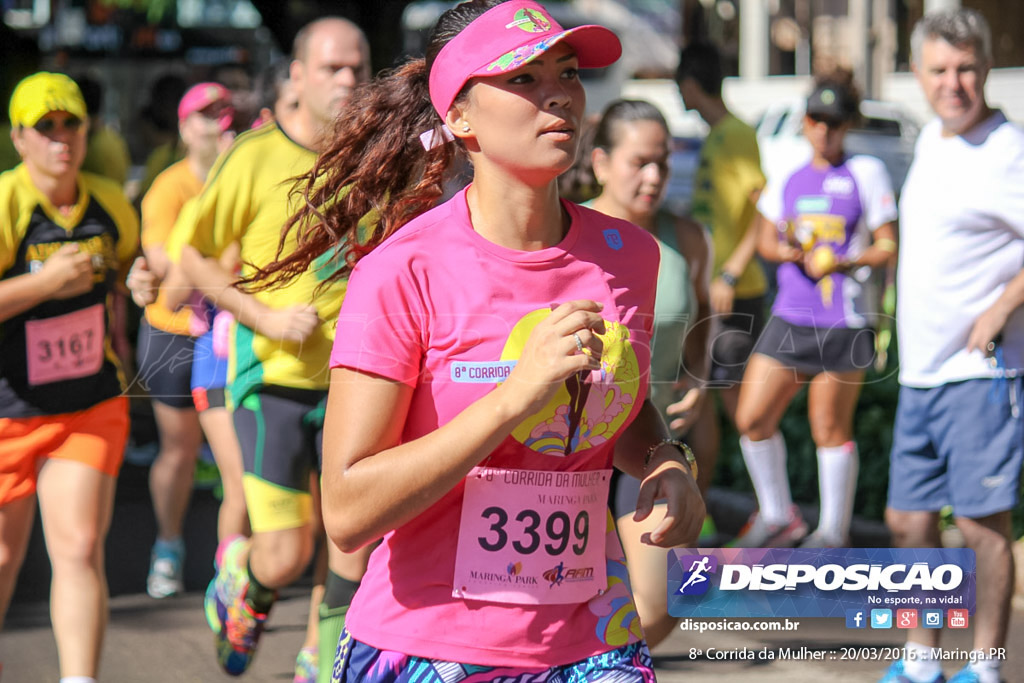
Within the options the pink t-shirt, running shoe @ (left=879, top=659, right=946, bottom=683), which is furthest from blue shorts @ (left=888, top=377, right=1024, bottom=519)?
the pink t-shirt

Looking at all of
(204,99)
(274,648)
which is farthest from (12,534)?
(204,99)

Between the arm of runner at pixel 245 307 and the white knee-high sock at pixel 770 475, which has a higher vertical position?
the arm of runner at pixel 245 307

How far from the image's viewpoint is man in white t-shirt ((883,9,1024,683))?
15.1 feet

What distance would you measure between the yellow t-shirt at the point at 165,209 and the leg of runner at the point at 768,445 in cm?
260

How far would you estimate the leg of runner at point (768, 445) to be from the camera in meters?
6.62

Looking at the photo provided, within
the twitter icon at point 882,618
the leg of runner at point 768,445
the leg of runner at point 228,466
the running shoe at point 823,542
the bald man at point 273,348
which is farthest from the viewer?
the leg of runner at point 768,445

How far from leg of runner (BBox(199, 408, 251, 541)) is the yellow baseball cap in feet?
4.89

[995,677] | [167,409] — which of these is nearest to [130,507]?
[167,409]

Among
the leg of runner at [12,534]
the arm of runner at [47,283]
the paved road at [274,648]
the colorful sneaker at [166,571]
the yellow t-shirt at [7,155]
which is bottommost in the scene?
the colorful sneaker at [166,571]

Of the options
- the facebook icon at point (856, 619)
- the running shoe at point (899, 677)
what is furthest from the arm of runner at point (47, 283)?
the running shoe at point (899, 677)

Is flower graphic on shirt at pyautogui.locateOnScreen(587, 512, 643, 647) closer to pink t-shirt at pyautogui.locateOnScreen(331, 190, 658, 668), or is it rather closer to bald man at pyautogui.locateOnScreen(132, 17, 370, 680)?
pink t-shirt at pyautogui.locateOnScreen(331, 190, 658, 668)

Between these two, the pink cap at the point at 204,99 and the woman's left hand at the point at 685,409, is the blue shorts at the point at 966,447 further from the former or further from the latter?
the pink cap at the point at 204,99

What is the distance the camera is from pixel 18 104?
181 inches

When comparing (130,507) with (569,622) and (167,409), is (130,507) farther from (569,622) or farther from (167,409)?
(569,622)
